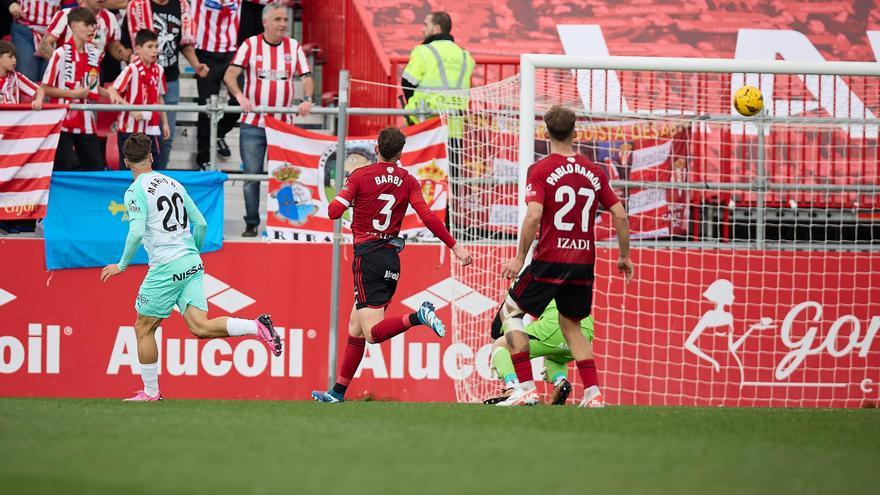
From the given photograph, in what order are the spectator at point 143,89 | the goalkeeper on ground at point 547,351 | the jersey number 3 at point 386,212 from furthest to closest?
the spectator at point 143,89 → the jersey number 3 at point 386,212 → the goalkeeper on ground at point 547,351

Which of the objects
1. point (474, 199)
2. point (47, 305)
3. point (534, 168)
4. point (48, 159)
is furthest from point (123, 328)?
point (534, 168)

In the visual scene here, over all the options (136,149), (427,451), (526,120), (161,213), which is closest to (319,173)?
(526,120)

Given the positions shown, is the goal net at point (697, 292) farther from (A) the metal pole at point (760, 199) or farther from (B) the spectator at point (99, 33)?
(B) the spectator at point (99, 33)

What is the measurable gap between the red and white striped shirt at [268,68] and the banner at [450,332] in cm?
185

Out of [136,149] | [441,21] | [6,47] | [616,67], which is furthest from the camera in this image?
[441,21]

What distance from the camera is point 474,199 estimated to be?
38.4 ft

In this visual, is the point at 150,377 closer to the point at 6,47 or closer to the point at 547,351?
the point at 547,351

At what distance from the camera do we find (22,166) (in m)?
11.7

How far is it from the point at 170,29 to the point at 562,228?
264 inches

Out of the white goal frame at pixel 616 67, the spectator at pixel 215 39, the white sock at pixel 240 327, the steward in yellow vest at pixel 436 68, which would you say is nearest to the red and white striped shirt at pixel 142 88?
the spectator at pixel 215 39

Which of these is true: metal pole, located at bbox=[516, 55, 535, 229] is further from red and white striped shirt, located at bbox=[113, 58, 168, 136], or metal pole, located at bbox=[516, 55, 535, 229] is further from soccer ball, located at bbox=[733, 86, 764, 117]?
red and white striped shirt, located at bbox=[113, 58, 168, 136]

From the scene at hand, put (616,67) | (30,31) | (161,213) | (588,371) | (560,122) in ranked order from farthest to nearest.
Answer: (30,31) → (616,67) → (161,213) → (588,371) → (560,122)

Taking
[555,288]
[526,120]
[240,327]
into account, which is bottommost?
[240,327]

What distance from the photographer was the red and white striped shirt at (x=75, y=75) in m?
12.3
